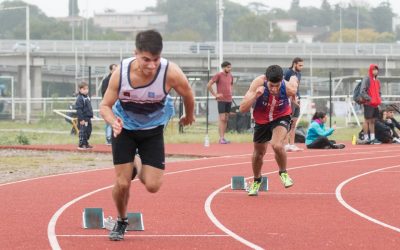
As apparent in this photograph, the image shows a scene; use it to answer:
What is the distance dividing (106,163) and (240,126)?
11714 millimetres

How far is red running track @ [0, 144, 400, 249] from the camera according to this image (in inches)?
398

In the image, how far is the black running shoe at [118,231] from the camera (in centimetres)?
1016

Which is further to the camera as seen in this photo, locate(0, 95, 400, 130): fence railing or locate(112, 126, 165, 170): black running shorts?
locate(0, 95, 400, 130): fence railing

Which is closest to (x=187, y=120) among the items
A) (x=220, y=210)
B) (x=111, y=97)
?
(x=111, y=97)

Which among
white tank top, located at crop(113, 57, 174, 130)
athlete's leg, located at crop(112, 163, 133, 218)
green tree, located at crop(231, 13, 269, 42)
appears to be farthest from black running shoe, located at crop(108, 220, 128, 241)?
green tree, located at crop(231, 13, 269, 42)

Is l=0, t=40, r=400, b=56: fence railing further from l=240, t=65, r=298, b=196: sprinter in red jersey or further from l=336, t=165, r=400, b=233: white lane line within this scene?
l=240, t=65, r=298, b=196: sprinter in red jersey

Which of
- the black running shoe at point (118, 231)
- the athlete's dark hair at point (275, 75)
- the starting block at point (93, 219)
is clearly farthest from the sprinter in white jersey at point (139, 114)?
the athlete's dark hair at point (275, 75)

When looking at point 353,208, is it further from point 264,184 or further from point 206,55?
point 206,55

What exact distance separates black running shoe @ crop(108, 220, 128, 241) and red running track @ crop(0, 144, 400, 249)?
6 cm

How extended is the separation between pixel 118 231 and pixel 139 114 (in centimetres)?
101

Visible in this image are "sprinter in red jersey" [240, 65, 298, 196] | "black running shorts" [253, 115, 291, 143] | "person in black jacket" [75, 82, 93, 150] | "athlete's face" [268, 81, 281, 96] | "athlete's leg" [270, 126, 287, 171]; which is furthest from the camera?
"person in black jacket" [75, 82, 93, 150]

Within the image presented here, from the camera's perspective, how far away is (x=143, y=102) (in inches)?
399

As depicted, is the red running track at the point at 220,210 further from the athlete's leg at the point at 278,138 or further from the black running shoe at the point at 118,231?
A: the athlete's leg at the point at 278,138

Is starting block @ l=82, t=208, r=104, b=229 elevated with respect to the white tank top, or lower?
lower
